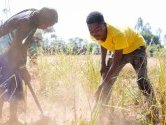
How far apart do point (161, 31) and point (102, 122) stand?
1417 millimetres

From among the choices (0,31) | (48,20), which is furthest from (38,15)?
(0,31)

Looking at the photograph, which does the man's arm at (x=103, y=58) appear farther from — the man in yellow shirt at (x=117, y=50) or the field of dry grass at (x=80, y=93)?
the field of dry grass at (x=80, y=93)

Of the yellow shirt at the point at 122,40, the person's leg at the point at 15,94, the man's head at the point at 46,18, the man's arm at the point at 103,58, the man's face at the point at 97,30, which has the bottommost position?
the person's leg at the point at 15,94

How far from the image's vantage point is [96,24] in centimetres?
455

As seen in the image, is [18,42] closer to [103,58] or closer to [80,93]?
[103,58]

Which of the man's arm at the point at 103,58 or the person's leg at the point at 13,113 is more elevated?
the man's arm at the point at 103,58

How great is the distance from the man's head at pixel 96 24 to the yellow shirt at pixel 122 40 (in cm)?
12

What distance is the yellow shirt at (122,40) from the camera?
15.4 ft

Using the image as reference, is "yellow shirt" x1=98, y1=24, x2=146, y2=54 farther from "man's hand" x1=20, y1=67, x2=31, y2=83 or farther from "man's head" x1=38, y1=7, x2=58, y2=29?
"man's hand" x1=20, y1=67, x2=31, y2=83

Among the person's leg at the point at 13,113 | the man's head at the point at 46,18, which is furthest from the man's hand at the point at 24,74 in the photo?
the man's head at the point at 46,18

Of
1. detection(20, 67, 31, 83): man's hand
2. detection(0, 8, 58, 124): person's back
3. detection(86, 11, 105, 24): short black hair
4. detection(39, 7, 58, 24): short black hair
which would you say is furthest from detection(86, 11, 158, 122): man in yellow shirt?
→ detection(20, 67, 31, 83): man's hand

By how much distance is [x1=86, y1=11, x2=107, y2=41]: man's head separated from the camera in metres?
4.54

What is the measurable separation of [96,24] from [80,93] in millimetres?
1641

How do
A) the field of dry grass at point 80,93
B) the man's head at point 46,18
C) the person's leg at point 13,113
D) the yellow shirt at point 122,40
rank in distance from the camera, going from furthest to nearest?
the person's leg at point 13,113 < the field of dry grass at point 80,93 < the man's head at point 46,18 < the yellow shirt at point 122,40
